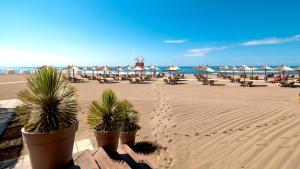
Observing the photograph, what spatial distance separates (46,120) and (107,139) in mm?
1508

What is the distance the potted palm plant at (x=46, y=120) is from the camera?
2689 mm

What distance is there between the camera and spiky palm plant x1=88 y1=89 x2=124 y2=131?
419 cm

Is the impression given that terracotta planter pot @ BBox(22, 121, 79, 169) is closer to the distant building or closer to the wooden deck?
the wooden deck

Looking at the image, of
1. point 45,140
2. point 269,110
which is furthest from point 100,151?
point 269,110

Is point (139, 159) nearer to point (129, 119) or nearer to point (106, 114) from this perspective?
point (106, 114)

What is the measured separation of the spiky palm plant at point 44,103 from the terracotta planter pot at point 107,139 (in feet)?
3.79

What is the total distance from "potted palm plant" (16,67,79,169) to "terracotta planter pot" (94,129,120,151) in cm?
108

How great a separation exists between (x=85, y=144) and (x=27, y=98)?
3173 mm

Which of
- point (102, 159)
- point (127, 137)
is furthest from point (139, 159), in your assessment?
point (127, 137)

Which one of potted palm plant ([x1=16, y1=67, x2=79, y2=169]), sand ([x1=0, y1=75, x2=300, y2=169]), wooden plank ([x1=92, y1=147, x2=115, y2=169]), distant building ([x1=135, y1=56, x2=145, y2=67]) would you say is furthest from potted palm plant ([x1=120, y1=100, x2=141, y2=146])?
distant building ([x1=135, y1=56, x2=145, y2=67])

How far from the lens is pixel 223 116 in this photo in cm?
827

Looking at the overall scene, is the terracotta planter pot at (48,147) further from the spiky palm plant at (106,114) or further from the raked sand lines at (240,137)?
the raked sand lines at (240,137)

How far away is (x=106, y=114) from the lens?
4.27m

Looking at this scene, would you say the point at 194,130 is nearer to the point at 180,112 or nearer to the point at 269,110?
the point at 180,112
